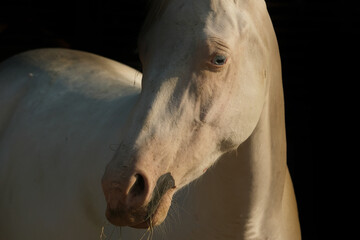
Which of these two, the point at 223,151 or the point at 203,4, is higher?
the point at 203,4

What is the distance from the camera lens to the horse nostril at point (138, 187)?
171 centimetres

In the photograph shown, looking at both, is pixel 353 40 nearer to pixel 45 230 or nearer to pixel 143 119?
pixel 45 230

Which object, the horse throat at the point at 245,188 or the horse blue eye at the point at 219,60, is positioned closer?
the horse blue eye at the point at 219,60

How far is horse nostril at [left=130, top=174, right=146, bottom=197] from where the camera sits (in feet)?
5.59

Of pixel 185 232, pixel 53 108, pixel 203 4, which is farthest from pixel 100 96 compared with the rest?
pixel 203 4

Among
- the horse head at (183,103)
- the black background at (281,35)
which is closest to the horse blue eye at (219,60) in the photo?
the horse head at (183,103)

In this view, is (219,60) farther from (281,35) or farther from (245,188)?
(281,35)

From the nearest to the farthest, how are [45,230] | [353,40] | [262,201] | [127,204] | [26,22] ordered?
[127,204], [262,201], [45,230], [353,40], [26,22]

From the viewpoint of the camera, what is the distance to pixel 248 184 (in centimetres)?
218

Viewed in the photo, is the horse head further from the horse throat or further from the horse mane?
the horse throat

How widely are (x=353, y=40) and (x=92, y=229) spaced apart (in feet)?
9.53

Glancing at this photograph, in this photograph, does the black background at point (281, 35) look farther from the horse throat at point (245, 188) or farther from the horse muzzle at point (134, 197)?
the horse muzzle at point (134, 197)

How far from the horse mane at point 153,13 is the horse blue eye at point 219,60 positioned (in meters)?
0.27

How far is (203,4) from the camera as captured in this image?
193 centimetres
